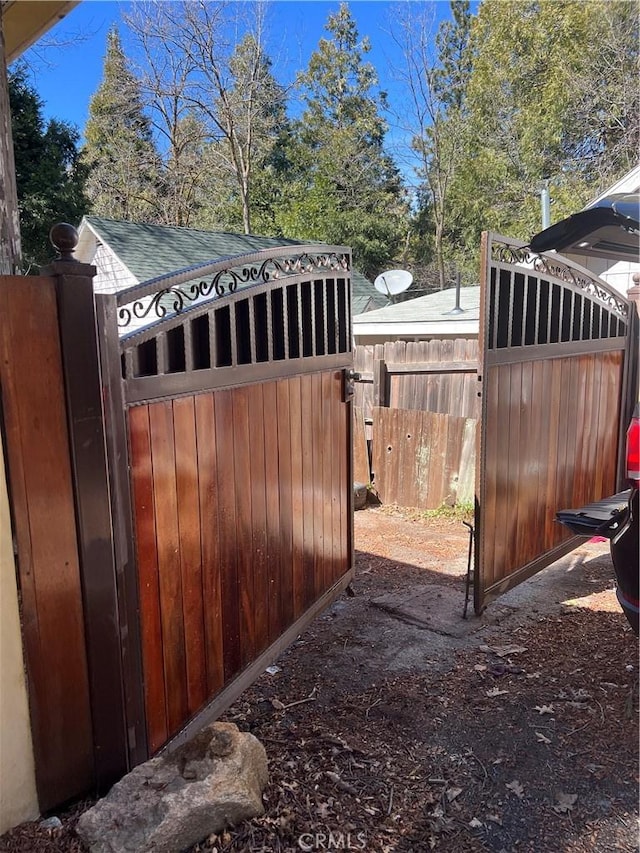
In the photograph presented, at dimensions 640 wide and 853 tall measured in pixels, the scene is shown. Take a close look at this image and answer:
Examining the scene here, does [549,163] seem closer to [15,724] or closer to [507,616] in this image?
[507,616]

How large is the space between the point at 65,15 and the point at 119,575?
3.43 m

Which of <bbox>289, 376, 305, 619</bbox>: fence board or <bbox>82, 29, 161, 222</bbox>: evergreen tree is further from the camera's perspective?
<bbox>82, 29, 161, 222</bbox>: evergreen tree

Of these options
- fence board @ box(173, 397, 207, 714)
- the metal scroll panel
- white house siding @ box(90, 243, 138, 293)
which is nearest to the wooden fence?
the metal scroll panel

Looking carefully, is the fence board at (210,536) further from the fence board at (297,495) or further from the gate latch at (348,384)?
the gate latch at (348,384)

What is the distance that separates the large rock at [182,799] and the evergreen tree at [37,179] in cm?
1375

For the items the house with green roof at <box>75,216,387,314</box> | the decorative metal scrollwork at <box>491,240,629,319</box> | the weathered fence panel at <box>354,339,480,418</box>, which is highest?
the house with green roof at <box>75,216,387,314</box>

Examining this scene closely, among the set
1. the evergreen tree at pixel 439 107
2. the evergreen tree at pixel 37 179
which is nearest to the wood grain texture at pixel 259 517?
the evergreen tree at pixel 37 179

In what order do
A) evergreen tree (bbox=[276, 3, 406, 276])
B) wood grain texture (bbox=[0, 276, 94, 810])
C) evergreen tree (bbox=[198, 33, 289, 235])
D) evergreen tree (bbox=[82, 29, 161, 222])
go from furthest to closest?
evergreen tree (bbox=[276, 3, 406, 276]) < evergreen tree (bbox=[82, 29, 161, 222]) < evergreen tree (bbox=[198, 33, 289, 235]) < wood grain texture (bbox=[0, 276, 94, 810])

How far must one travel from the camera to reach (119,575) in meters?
1.89

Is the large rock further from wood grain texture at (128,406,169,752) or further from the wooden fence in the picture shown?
the wooden fence

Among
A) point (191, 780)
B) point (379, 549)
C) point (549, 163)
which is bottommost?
point (379, 549)

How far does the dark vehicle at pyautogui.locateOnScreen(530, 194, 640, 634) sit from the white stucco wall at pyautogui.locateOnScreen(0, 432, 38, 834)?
229 cm

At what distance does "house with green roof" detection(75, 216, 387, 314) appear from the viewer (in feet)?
32.2

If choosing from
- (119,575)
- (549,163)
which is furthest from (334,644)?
(549,163)
